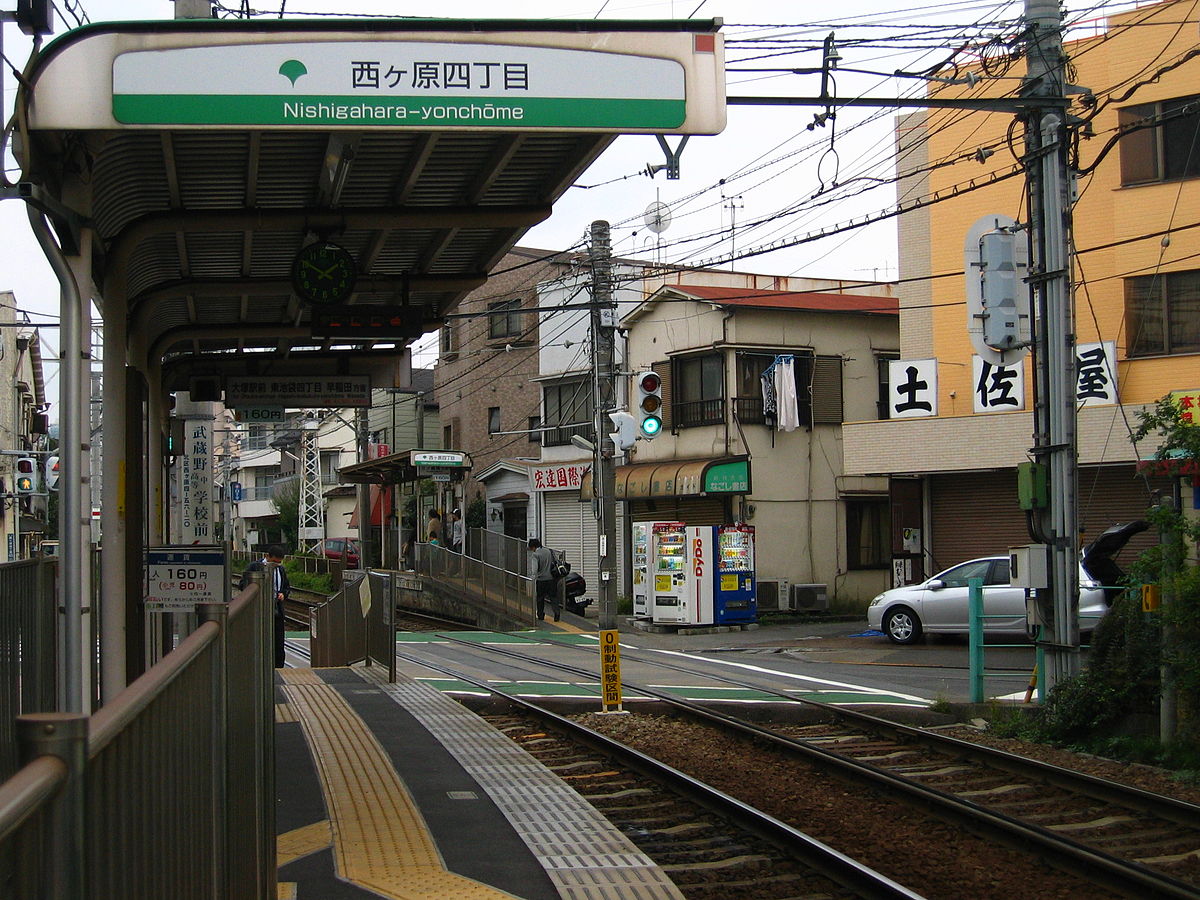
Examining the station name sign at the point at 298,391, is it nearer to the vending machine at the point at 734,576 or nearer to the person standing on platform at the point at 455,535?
the vending machine at the point at 734,576

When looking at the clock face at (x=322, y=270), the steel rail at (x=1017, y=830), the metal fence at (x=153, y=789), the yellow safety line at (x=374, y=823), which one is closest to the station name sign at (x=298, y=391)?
the yellow safety line at (x=374, y=823)

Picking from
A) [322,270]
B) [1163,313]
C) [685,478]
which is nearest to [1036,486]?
[322,270]

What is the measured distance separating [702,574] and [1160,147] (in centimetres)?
1192

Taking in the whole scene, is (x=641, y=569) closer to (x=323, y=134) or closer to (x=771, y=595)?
(x=771, y=595)

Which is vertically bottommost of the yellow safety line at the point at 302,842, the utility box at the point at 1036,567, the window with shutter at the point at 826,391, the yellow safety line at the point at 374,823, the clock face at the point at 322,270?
the yellow safety line at the point at 374,823

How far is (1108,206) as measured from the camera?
2361 centimetres

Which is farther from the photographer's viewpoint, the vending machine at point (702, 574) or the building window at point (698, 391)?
the building window at point (698, 391)

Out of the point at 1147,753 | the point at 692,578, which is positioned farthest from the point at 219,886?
the point at 692,578

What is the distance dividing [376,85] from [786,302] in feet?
85.7

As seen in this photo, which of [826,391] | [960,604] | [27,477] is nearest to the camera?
[960,604]

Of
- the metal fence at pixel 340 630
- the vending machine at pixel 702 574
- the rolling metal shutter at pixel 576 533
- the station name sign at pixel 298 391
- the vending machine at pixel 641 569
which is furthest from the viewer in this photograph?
the rolling metal shutter at pixel 576 533

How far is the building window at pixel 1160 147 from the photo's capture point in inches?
885

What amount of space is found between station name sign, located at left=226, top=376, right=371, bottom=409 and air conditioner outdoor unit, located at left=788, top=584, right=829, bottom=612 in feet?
56.2

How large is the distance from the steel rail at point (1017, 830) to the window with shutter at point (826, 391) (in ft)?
63.9
